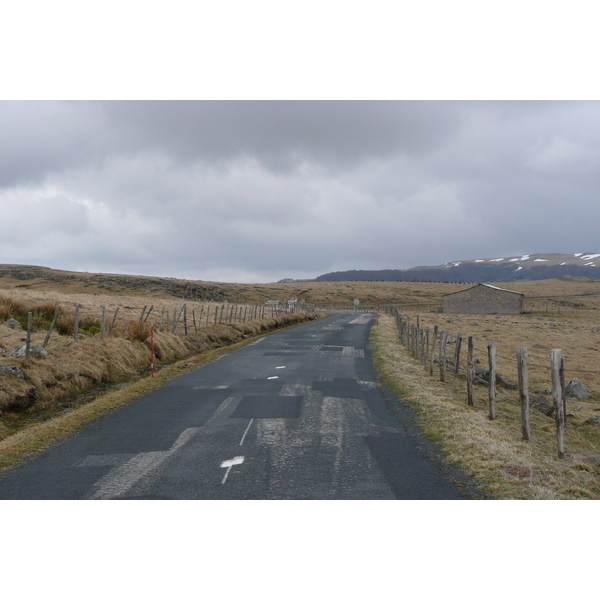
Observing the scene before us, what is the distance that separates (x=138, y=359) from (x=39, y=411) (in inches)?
245

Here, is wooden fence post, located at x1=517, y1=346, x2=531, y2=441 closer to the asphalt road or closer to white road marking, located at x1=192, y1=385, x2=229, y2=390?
the asphalt road

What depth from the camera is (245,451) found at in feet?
26.3

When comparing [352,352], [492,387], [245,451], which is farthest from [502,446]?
[352,352]

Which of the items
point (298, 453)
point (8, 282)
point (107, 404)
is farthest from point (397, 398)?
point (8, 282)

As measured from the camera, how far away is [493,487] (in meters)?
6.53

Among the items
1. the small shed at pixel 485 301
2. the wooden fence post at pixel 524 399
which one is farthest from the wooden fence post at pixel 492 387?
the small shed at pixel 485 301

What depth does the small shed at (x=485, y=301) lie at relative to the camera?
233 feet

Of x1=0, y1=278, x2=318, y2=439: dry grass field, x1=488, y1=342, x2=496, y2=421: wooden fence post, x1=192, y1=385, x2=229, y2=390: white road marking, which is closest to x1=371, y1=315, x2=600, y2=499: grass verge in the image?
x1=488, y1=342, x2=496, y2=421: wooden fence post

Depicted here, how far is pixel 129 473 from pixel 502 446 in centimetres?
616

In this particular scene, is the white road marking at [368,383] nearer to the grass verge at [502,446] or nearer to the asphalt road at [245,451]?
the asphalt road at [245,451]

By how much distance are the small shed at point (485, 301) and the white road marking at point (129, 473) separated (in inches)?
2774

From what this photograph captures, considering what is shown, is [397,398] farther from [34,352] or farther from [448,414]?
[34,352]

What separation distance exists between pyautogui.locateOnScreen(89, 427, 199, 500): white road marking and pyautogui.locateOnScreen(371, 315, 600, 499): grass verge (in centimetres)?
459

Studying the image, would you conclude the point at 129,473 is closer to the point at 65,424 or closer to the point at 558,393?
the point at 65,424
